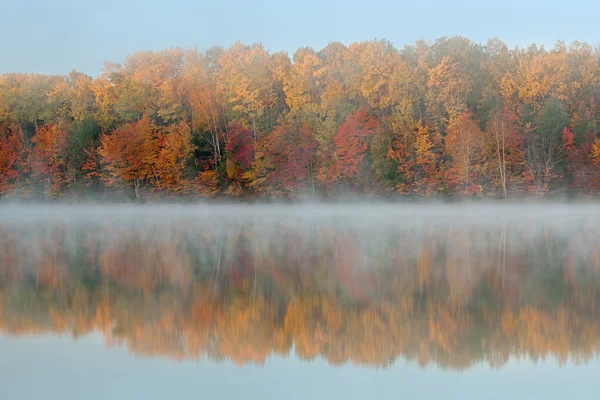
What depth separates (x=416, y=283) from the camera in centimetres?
1264

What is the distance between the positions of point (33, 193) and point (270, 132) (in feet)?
99.4

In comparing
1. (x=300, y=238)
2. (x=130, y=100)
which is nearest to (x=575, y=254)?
(x=300, y=238)

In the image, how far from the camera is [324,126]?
63188 millimetres

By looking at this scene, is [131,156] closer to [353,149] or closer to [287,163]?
[287,163]

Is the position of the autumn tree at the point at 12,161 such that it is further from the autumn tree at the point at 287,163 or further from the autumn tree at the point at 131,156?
the autumn tree at the point at 287,163

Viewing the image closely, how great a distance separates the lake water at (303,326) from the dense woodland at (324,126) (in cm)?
4070

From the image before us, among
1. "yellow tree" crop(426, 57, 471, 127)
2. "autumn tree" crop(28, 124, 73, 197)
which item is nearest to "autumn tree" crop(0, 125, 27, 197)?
"autumn tree" crop(28, 124, 73, 197)

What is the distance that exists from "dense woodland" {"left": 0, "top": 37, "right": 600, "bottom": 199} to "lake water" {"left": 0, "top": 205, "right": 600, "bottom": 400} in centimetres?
4070

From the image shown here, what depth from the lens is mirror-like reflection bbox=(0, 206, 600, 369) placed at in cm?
830

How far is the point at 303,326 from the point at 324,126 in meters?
54.7

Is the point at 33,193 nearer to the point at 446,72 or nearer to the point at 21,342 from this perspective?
the point at 446,72

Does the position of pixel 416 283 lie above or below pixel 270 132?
below

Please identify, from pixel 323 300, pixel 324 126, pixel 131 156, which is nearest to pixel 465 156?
pixel 324 126

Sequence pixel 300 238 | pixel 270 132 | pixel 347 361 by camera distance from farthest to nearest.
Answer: pixel 270 132
pixel 300 238
pixel 347 361
